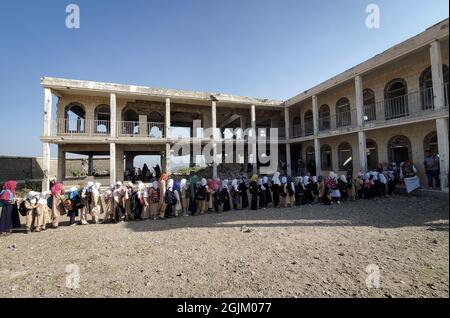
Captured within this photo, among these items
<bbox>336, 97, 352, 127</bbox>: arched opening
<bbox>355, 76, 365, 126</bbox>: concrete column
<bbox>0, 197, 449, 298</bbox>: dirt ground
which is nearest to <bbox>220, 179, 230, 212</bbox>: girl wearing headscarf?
<bbox>0, 197, 449, 298</bbox>: dirt ground

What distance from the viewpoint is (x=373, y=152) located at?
1224cm

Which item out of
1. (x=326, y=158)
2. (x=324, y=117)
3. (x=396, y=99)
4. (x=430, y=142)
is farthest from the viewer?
(x=326, y=158)

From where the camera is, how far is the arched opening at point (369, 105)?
11.9 m

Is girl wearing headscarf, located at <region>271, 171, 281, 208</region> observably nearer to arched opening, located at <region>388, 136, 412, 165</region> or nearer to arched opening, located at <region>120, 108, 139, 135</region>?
arched opening, located at <region>388, 136, 412, 165</region>

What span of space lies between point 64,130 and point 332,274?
14.9 meters

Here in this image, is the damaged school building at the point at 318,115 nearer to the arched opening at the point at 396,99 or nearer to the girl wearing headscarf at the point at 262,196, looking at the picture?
the arched opening at the point at 396,99

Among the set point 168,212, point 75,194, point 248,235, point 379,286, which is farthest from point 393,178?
point 75,194

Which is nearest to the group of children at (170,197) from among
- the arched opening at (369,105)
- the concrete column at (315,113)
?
the arched opening at (369,105)

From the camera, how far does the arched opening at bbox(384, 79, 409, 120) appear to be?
10.4m

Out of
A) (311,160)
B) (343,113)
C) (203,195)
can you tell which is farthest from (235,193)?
(311,160)

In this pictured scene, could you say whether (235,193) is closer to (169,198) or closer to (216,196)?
(216,196)

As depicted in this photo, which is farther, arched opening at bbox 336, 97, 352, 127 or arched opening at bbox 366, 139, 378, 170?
arched opening at bbox 336, 97, 352, 127

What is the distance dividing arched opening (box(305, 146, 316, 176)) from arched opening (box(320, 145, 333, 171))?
575mm

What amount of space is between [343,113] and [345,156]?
2.74m
